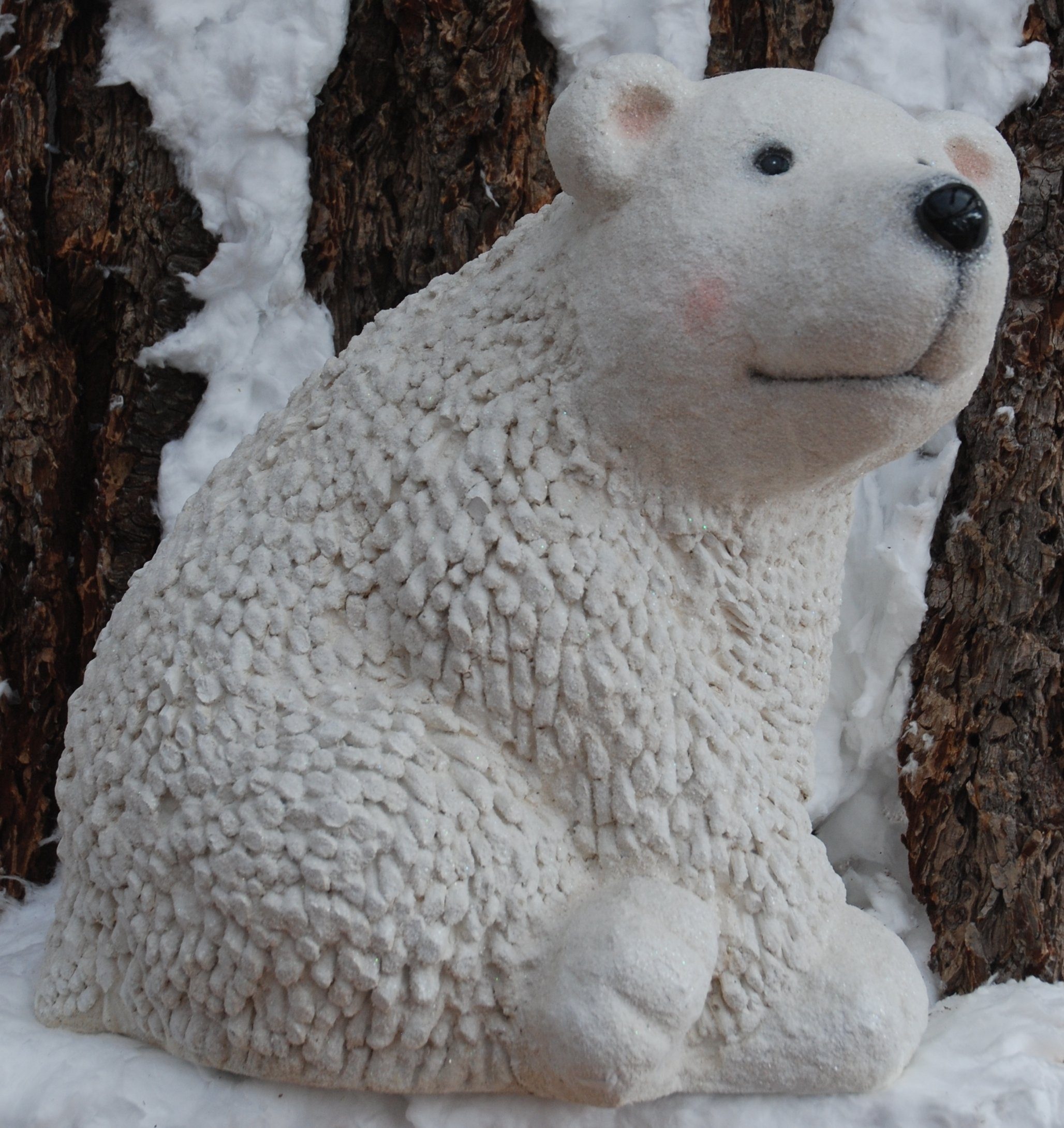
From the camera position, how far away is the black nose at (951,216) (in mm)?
972

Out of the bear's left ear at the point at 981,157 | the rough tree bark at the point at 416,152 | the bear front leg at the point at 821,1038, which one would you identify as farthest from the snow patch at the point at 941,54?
the bear front leg at the point at 821,1038

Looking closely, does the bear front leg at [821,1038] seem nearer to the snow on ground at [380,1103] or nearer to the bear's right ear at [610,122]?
the snow on ground at [380,1103]

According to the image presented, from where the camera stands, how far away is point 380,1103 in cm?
118

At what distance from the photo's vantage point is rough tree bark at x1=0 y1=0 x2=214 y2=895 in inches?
66.6

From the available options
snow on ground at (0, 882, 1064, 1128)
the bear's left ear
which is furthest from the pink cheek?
snow on ground at (0, 882, 1064, 1128)

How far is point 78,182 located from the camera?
1.72 metres

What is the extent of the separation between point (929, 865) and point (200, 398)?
3.75 feet

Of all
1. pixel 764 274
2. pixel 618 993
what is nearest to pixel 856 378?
pixel 764 274

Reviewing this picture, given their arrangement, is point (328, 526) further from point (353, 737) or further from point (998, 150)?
point (998, 150)

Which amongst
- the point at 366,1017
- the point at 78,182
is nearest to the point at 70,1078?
the point at 366,1017

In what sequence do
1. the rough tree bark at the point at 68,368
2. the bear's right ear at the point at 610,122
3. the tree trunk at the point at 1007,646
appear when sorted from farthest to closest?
1. the rough tree bark at the point at 68,368
2. the tree trunk at the point at 1007,646
3. the bear's right ear at the point at 610,122

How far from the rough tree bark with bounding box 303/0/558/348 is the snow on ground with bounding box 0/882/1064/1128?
1000mm

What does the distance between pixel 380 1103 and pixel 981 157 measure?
40.7 inches

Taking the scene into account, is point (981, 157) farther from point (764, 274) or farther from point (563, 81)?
point (563, 81)
